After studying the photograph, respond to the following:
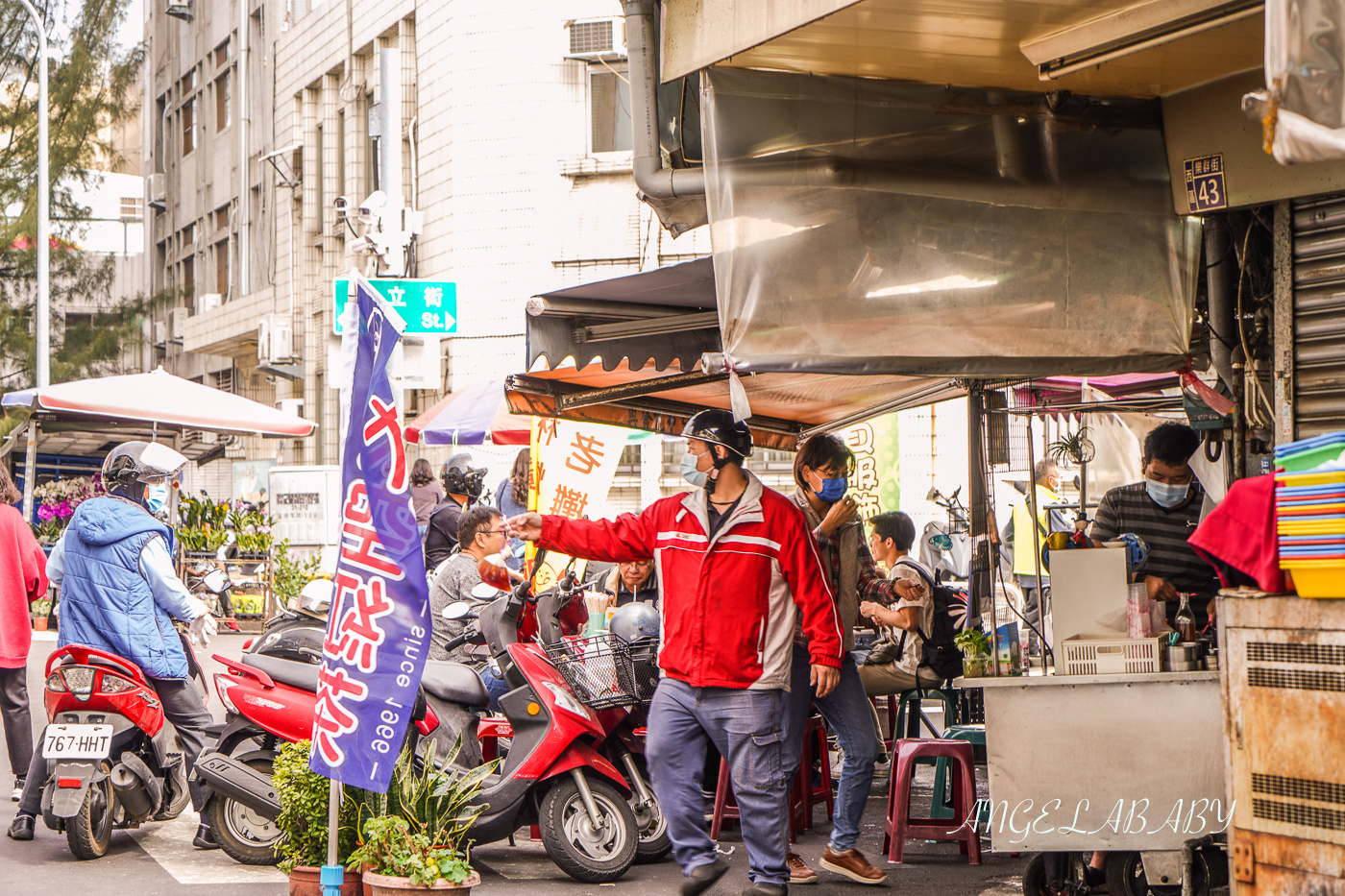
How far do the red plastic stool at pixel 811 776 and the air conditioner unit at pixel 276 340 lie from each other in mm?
19070

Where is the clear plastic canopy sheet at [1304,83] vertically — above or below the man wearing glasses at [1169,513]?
above

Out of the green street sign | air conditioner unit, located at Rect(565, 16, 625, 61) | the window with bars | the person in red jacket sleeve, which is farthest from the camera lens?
the window with bars

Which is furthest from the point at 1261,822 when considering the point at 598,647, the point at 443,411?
the point at 443,411

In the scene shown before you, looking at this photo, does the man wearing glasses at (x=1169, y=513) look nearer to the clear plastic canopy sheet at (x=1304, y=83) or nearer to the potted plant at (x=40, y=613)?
the clear plastic canopy sheet at (x=1304, y=83)

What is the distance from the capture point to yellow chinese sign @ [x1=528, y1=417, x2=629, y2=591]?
11438 millimetres

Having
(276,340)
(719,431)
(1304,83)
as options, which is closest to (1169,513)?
(719,431)

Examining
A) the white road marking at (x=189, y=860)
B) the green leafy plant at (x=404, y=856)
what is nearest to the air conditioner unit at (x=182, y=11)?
the white road marking at (x=189, y=860)

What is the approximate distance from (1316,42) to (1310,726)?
2024mm

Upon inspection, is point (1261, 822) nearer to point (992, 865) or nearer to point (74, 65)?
point (992, 865)

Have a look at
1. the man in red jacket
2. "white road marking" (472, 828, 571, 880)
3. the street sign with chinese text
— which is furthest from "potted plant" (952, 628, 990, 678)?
"white road marking" (472, 828, 571, 880)

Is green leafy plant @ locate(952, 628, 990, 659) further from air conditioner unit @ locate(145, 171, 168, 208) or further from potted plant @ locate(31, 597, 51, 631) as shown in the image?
air conditioner unit @ locate(145, 171, 168, 208)

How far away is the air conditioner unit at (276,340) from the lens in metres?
25.2

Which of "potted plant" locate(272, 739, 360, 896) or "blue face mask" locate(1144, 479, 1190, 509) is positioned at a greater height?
"blue face mask" locate(1144, 479, 1190, 509)

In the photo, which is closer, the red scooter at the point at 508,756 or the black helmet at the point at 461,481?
the red scooter at the point at 508,756
